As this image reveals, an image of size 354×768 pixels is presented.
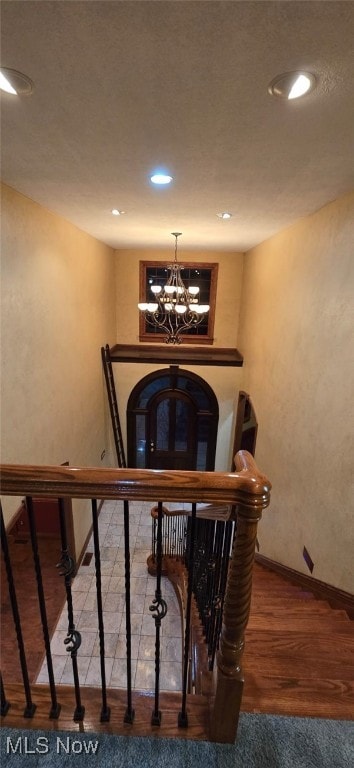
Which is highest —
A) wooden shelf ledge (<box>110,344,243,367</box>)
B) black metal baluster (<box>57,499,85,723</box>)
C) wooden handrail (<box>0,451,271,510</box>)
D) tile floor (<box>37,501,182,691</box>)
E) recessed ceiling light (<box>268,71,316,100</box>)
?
recessed ceiling light (<box>268,71,316,100</box>)

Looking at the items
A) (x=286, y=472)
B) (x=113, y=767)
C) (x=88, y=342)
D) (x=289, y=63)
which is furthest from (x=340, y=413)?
(x=88, y=342)

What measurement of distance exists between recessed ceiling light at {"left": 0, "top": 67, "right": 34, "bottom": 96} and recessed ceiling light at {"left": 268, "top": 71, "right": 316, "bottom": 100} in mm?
952

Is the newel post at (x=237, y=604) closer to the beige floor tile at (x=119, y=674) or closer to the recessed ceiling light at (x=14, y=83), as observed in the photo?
the recessed ceiling light at (x=14, y=83)

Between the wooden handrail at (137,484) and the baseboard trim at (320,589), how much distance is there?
2236 mm

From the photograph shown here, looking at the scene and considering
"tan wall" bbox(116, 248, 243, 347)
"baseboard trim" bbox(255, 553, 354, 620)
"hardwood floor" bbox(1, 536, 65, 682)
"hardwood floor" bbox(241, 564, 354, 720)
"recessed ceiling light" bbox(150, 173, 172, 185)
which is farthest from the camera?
"tan wall" bbox(116, 248, 243, 347)

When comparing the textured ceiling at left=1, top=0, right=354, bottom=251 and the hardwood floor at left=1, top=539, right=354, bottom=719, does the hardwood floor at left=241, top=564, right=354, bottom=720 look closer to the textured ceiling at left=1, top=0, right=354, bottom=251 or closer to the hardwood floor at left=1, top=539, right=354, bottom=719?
the hardwood floor at left=1, top=539, right=354, bottom=719

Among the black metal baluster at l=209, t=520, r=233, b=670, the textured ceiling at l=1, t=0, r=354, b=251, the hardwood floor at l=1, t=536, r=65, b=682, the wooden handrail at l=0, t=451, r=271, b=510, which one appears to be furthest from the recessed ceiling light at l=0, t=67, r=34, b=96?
the hardwood floor at l=1, t=536, r=65, b=682

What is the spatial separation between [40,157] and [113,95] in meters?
0.92

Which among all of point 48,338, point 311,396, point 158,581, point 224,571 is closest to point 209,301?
point 48,338

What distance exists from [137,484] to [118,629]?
3.68 meters

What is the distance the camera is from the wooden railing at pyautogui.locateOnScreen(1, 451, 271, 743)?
0.97 meters

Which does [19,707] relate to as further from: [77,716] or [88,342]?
[88,342]

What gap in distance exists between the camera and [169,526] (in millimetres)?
5039

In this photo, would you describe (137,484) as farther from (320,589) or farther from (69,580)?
(320,589)
